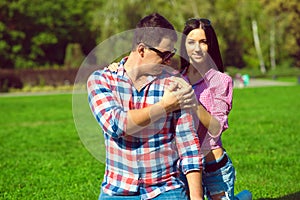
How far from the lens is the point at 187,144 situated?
2.74m

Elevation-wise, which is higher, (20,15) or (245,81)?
(20,15)

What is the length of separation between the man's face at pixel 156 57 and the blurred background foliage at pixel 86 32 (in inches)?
1683

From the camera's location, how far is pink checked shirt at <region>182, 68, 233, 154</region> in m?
3.41

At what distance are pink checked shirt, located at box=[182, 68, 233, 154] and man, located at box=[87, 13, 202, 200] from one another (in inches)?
24.9

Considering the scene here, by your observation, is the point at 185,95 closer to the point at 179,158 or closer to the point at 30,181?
the point at 179,158

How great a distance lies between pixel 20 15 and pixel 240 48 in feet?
76.5

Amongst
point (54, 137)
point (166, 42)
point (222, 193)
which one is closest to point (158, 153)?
point (166, 42)

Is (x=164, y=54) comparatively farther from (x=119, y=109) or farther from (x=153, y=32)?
(x=119, y=109)

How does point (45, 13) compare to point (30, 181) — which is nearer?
point (30, 181)

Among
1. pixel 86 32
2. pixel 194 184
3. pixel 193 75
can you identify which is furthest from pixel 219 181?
pixel 86 32

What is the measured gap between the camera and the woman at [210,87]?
11.3 feet

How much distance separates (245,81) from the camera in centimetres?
3934

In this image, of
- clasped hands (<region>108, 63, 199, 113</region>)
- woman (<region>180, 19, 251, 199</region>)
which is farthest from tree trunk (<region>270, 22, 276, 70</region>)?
clasped hands (<region>108, 63, 199, 113</region>)

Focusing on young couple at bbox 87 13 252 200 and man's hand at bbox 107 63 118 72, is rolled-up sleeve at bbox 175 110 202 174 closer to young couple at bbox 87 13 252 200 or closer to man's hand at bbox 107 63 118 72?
young couple at bbox 87 13 252 200
